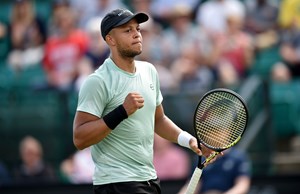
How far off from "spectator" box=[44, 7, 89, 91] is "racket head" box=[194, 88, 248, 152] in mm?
5640

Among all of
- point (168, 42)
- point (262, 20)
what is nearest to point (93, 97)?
point (168, 42)

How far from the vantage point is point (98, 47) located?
12.0 m

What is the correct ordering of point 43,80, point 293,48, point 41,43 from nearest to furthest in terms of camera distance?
1. point 293,48
2. point 43,80
3. point 41,43

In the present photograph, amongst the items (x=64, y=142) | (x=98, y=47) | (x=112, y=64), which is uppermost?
A: (x=112, y=64)

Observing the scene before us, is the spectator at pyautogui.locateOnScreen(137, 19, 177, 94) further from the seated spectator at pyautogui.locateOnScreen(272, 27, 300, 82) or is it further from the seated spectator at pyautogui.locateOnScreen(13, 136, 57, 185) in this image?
the seated spectator at pyautogui.locateOnScreen(13, 136, 57, 185)

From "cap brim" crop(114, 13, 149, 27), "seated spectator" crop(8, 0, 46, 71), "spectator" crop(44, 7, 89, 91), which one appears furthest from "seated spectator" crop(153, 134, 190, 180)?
"cap brim" crop(114, 13, 149, 27)

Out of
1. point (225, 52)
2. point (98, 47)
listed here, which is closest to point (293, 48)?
point (225, 52)

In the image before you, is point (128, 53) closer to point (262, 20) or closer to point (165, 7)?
point (262, 20)

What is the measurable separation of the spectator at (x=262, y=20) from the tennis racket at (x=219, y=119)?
5.49 m

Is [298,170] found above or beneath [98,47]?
beneath

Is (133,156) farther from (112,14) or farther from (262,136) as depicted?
(262,136)

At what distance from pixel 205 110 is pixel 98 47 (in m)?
5.81

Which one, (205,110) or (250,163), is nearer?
(205,110)

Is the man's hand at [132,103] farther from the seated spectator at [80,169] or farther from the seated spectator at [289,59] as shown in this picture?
the seated spectator at [289,59]
